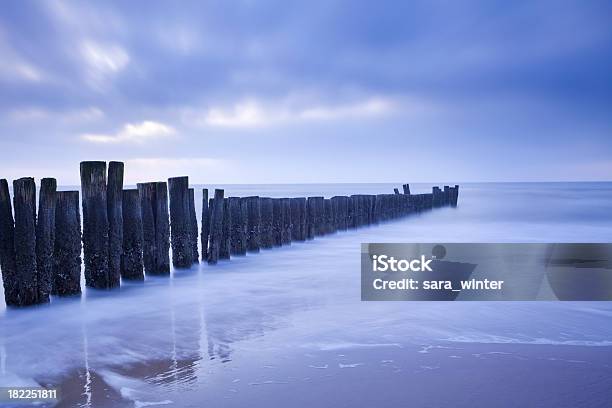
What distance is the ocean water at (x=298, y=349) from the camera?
2943 mm

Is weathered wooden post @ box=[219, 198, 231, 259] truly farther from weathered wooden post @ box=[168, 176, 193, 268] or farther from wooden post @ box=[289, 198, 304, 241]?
wooden post @ box=[289, 198, 304, 241]

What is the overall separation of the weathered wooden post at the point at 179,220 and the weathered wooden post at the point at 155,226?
233 mm

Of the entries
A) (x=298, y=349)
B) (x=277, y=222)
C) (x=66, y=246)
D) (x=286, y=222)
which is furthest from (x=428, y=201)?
(x=298, y=349)

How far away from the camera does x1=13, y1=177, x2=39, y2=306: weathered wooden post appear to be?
481 centimetres

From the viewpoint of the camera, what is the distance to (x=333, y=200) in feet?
40.3

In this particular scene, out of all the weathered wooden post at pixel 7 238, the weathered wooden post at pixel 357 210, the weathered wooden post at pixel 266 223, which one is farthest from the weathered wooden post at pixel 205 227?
the weathered wooden post at pixel 357 210

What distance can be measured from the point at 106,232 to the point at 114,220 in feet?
0.56

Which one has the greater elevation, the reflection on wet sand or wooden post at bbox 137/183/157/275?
wooden post at bbox 137/183/157/275

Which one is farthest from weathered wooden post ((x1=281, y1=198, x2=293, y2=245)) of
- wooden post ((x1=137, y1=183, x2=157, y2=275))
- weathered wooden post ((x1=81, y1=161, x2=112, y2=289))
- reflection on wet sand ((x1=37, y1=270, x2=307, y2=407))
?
weathered wooden post ((x1=81, y1=161, x2=112, y2=289))

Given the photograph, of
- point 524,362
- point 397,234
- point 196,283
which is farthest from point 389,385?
point 397,234

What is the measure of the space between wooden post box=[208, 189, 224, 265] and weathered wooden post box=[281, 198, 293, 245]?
204 centimetres

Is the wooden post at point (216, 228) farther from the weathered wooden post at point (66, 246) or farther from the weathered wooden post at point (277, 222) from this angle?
the weathered wooden post at point (66, 246)

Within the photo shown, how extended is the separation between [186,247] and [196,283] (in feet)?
2.57

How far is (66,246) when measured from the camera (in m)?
5.19
